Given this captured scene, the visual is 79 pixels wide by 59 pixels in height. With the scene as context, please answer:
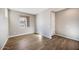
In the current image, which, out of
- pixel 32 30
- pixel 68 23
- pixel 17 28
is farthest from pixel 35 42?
pixel 68 23

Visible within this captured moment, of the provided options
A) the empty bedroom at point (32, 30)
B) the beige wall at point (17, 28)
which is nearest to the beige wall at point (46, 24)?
the empty bedroom at point (32, 30)

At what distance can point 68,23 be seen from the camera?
4.93 feet

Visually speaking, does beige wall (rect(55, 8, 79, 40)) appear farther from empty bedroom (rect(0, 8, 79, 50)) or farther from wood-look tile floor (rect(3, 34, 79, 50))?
wood-look tile floor (rect(3, 34, 79, 50))

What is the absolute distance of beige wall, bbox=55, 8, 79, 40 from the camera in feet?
4.49

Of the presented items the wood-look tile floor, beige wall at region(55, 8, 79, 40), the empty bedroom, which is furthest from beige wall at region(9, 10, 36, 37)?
beige wall at region(55, 8, 79, 40)

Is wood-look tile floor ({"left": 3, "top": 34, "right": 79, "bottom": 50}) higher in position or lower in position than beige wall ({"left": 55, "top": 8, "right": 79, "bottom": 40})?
lower

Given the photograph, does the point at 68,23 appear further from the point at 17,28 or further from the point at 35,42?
the point at 17,28

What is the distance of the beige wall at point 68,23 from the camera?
1368 millimetres

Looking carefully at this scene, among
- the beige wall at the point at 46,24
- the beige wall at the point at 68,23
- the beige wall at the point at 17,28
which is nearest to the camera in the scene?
the beige wall at the point at 68,23

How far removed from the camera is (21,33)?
65.2 inches

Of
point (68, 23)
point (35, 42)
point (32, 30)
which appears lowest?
point (35, 42)

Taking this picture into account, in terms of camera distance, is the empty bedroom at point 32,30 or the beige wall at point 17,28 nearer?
the empty bedroom at point 32,30

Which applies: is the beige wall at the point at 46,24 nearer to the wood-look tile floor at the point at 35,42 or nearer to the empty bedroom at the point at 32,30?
the empty bedroom at the point at 32,30

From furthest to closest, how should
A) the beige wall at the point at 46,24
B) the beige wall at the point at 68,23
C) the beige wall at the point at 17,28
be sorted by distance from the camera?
the beige wall at the point at 46,24 → the beige wall at the point at 17,28 → the beige wall at the point at 68,23
